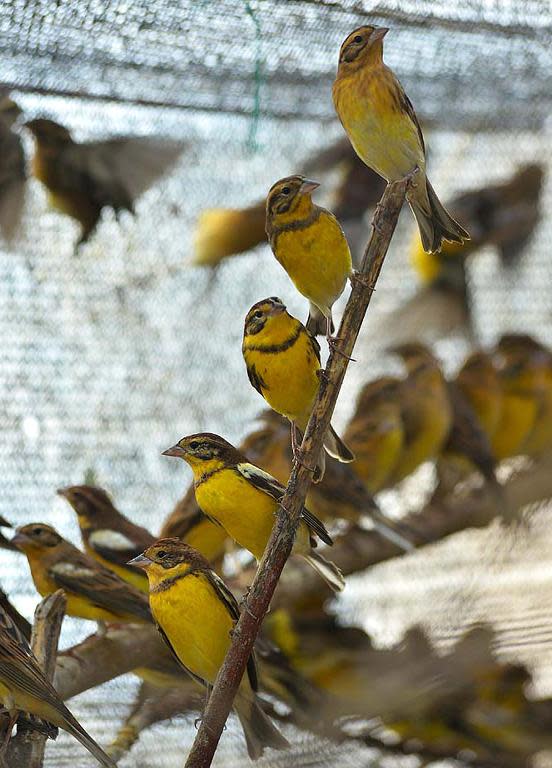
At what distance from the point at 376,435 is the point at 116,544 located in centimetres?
93

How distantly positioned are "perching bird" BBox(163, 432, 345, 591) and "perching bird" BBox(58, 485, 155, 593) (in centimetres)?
80


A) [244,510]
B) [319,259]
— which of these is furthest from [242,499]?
[319,259]

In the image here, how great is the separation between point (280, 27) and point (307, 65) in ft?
0.89

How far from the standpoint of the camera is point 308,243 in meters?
1.31

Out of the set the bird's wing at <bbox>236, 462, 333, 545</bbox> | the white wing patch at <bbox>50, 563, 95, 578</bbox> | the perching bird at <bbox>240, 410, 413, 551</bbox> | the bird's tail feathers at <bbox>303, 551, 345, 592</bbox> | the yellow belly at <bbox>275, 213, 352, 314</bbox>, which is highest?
the perching bird at <bbox>240, 410, 413, 551</bbox>

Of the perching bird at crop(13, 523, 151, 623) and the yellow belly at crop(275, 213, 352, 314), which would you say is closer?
the yellow belly at crop(275, 213, 352, 314)

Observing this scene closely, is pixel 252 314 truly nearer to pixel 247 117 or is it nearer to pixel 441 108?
pixel 247 117

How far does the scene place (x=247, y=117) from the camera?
8.86 ft

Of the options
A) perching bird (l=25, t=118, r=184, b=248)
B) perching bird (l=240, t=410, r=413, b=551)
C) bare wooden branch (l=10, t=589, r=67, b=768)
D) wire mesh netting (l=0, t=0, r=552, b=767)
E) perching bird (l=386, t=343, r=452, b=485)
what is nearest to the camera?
bare wooden branch (l=10, t=589, r=67, b=768)

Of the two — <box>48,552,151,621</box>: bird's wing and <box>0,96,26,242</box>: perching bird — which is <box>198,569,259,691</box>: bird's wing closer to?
<box>48,552,151,621</box>: bird's wing

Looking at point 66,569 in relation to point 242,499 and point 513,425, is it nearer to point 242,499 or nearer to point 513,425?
point 242,499

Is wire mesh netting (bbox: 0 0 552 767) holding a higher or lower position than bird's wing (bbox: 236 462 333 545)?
higher

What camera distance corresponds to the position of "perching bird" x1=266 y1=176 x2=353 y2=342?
1300mm

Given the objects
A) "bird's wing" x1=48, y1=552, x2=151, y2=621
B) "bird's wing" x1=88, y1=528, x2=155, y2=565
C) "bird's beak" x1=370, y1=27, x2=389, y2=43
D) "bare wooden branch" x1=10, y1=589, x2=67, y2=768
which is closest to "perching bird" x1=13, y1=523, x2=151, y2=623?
"bird's wing" x1=48, y1=552, x2=151, y2=621
